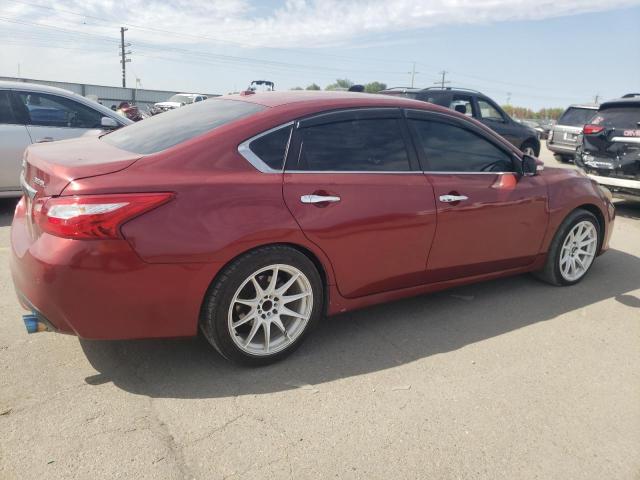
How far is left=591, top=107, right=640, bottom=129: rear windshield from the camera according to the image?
7.69 meters

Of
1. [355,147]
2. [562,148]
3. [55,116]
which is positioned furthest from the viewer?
[562,148]

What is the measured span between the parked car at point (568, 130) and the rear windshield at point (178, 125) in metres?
12.7

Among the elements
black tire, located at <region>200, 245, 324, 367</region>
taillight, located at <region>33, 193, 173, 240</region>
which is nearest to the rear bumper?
black tire, located at <region>200, 245, 324, 367</region>

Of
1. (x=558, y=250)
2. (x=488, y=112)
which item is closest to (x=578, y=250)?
(x=558, y=250)

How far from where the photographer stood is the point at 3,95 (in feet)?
20.2

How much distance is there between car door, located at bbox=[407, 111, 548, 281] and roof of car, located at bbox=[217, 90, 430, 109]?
18 centimetres

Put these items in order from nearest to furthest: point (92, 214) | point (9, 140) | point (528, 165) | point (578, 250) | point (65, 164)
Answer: point (92, 214)
point (65, 164)
point (528, 165)
point (578, 250)
point (9, 140)

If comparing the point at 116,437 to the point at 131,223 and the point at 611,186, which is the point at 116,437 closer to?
the point at 131,223

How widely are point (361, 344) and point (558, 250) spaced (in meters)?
2.12

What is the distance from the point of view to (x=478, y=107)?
1147 cm

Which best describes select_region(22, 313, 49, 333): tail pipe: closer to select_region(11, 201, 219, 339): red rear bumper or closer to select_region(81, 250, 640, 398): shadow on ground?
select_region(11, 201, 219, 339): red rear bumper

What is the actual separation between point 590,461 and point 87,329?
2483mm

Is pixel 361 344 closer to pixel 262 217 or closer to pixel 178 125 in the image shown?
pixel 262 217

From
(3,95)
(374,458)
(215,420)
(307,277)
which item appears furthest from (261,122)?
(3,95)
